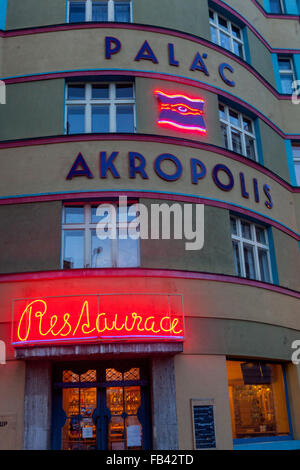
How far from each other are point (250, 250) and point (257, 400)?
3589mm

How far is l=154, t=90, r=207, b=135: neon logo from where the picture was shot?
42.7 ft

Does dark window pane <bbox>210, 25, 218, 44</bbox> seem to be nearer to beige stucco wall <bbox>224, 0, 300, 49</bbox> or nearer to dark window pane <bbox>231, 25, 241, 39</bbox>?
dark window pane <bbox>231, 25, 241, 39</bbox>

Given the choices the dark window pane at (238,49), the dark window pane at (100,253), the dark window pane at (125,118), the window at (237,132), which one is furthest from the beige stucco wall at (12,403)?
the dark window pane at (238,49)

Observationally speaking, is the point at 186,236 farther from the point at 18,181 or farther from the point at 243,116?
the point at 243,116

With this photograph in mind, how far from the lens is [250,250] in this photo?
13.6 meters

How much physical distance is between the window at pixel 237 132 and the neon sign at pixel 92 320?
531cm

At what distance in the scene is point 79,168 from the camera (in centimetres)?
1212

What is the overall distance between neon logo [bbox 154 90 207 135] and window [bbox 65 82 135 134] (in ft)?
2.44

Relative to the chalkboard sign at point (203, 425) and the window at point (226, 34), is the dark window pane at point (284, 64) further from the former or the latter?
the chalkboard sign at point (203, 425)

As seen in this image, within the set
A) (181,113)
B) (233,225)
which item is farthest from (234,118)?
(233,225)

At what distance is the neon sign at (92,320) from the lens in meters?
10.3
